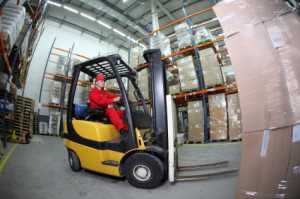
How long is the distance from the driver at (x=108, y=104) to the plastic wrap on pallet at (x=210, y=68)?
4445 mm

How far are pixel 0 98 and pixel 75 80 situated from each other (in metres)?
3.23

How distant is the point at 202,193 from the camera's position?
187 cm

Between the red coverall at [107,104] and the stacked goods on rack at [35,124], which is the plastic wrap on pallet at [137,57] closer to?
the red coverall at [107,104]

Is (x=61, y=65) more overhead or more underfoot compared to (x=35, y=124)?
more overhead

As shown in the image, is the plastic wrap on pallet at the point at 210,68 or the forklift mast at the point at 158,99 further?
the plastic wrap on pallet at the point at 210,68

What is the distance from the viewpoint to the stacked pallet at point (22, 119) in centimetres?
536

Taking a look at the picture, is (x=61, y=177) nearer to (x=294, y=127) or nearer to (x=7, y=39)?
(x=7, y=39)

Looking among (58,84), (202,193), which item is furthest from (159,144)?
(58,84)

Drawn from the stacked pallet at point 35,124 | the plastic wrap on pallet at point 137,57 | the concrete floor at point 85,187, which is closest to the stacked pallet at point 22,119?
the stacked pallet at point 35,124

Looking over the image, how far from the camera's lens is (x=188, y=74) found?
6355 mm

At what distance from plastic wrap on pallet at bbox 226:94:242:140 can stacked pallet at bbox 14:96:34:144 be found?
23.7ft

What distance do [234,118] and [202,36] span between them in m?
3.61

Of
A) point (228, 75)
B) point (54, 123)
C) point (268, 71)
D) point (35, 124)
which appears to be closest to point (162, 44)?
point (228, 75)

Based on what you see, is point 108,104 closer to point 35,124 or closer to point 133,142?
point 133,142
